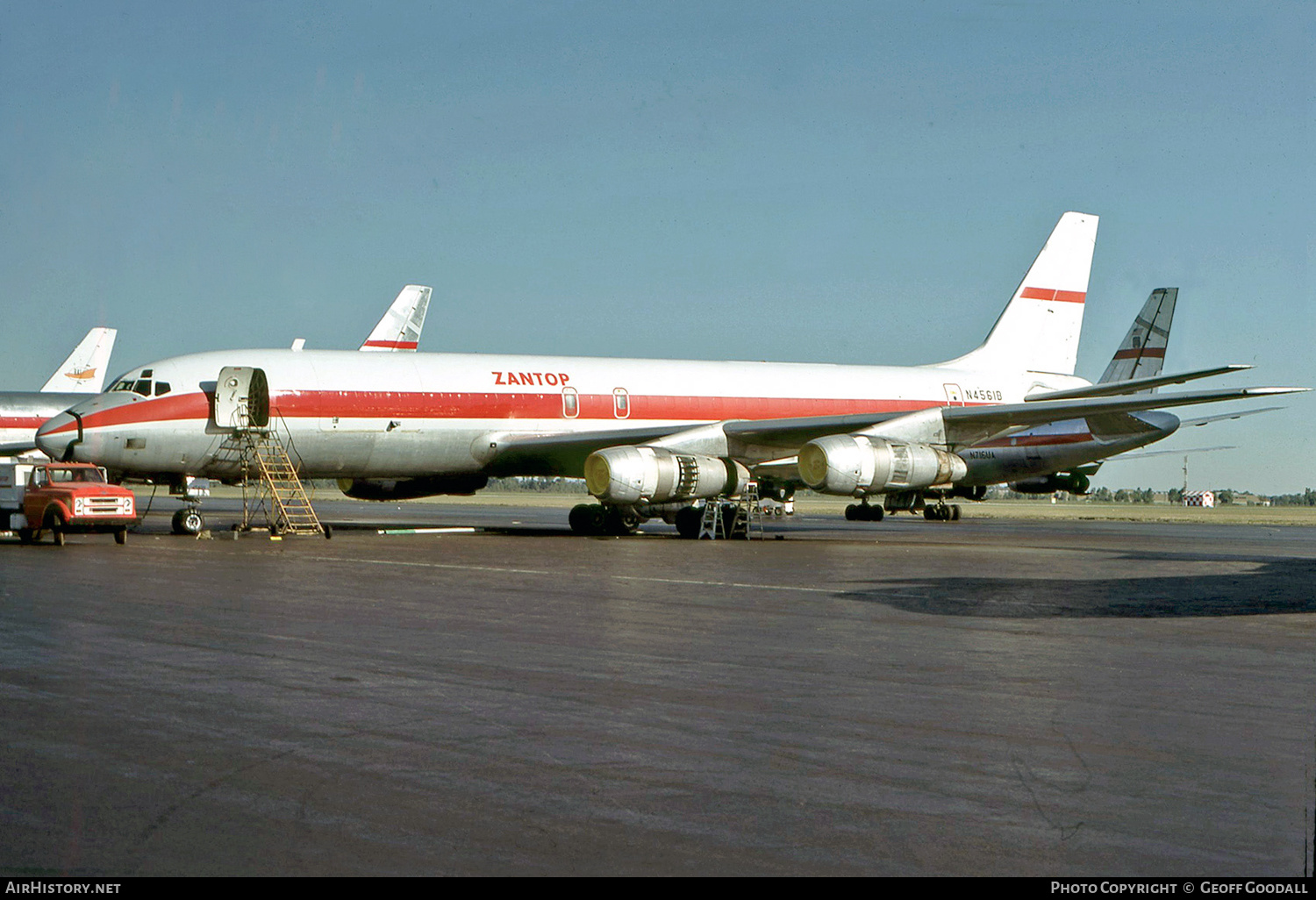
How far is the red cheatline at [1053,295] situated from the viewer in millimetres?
41875

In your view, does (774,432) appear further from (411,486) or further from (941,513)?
(941,513)

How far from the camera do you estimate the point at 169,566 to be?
20.2 meters

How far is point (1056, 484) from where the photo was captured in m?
A: 52.8

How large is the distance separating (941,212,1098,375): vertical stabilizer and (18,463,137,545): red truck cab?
82.2 ft

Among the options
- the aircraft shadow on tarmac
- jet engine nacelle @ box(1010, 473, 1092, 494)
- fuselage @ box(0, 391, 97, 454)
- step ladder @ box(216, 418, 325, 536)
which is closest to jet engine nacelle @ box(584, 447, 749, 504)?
step ladder @ box(216, 418, 325, 536)

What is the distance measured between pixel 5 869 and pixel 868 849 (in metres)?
→ 3.36

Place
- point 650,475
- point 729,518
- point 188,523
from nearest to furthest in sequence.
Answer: point 650,475 → point 188,523 → point 729,518

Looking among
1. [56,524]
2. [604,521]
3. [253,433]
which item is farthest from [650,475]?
[56,524]

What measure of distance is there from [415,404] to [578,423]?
4.28m

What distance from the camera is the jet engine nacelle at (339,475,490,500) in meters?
33.8

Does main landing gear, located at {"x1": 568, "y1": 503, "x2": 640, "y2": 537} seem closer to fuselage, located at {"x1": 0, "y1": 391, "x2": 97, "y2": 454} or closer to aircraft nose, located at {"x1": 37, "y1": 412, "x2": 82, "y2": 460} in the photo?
aircraft nose, located at {"x1": 37, "y1": 412, "x2": 82, "y2": 460}

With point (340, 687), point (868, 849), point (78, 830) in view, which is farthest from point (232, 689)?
point (868, 849)

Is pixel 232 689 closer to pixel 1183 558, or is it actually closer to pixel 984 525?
pixel 1183 558
